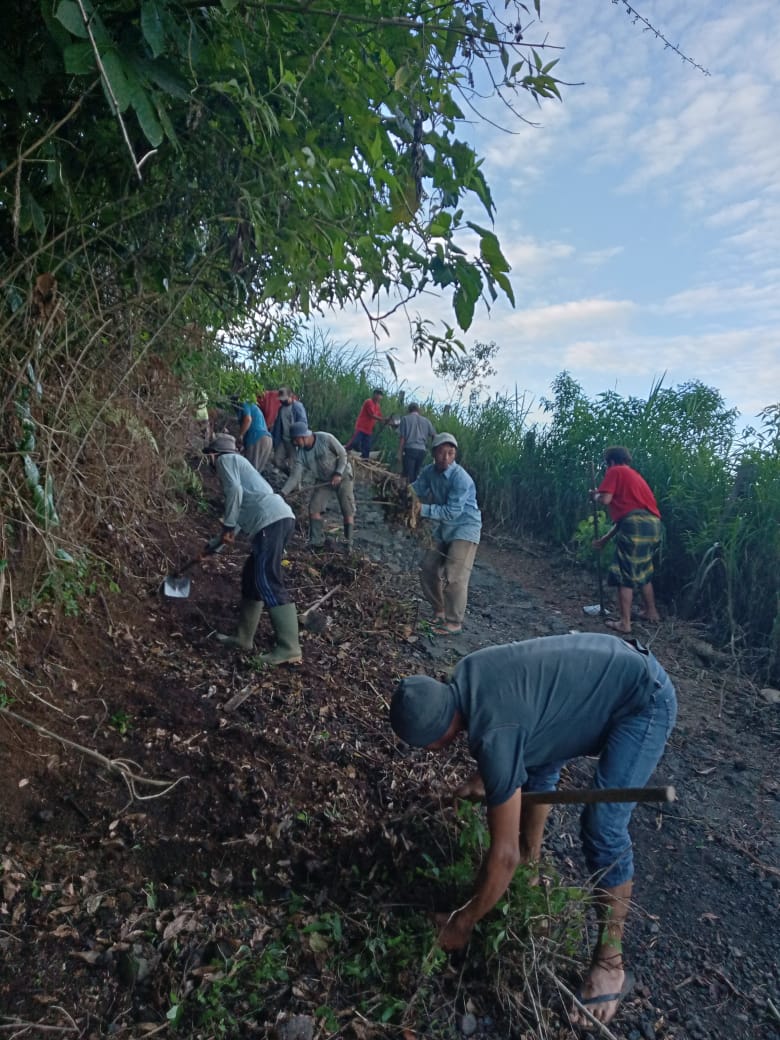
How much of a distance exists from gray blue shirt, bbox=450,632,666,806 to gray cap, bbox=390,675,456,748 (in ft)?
0.22

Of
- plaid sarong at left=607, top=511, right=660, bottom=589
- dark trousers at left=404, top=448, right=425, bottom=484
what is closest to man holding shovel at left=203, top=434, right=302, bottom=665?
plaid sarong at left=607, top=511, right=660, bottom=589

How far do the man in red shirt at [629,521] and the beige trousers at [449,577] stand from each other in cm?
197

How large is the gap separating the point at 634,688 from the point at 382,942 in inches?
54.3

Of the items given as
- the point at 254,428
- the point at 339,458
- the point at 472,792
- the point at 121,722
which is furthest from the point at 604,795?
the point at 254,428

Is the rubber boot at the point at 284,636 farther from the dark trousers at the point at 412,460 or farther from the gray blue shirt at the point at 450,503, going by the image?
the dark trousers at the point at 412,460

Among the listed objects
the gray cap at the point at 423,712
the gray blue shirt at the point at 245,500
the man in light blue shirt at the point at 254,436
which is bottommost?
the gray cap at the point at 423,712

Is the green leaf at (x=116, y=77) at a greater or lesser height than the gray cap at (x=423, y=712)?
greater

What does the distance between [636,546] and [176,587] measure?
15.7ft

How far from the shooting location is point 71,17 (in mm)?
1701

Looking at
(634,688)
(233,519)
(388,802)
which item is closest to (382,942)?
(388,802)

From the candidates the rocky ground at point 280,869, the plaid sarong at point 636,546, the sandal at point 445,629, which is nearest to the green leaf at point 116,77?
the rocky ground at point 280,869

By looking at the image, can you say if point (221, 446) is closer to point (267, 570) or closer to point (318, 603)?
point (267, 570)

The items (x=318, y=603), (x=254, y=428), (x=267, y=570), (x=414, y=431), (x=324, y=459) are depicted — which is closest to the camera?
(x=267, y=570)

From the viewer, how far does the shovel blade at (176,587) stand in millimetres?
4989
